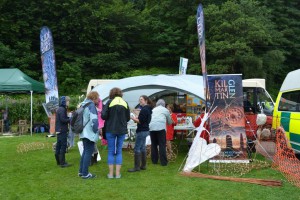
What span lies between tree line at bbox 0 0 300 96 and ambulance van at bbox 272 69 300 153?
20563mm

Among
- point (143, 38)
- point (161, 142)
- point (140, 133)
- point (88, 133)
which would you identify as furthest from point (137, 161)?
point (143, 38)

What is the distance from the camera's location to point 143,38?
35.8 metres

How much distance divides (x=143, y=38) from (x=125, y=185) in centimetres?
3024

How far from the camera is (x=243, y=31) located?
100ft

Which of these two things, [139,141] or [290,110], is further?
[290,110]

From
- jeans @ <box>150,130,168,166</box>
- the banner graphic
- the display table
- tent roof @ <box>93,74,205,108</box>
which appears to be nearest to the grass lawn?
jeans @ <box>150,130,168,166</box>

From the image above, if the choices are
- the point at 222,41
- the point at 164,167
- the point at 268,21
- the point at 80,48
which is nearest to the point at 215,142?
the point at 164,167

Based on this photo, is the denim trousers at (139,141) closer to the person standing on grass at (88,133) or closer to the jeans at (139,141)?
the jeans at (139,141)

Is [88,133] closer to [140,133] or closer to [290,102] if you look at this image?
[140,133]

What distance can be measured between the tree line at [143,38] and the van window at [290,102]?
67.6 feet

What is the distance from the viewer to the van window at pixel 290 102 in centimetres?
839

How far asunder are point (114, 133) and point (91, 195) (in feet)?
4.28

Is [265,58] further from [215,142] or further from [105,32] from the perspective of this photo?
[215,142]

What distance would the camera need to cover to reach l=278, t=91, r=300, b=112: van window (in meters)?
8.39
